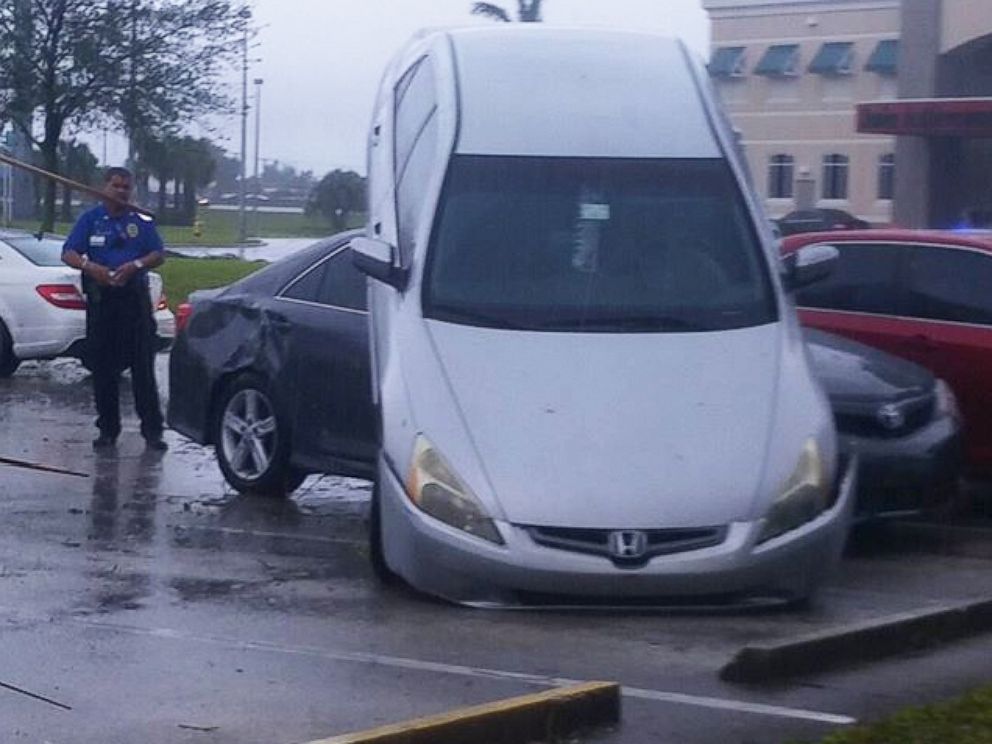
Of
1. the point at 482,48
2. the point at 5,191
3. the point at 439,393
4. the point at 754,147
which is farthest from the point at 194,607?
the point at 754,147

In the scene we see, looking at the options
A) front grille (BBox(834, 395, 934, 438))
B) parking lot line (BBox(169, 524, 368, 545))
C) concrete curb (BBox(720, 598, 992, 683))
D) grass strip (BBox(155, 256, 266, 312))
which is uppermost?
front grille (BBox(834, 395, 934, 438))

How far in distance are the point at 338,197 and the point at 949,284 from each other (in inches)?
465

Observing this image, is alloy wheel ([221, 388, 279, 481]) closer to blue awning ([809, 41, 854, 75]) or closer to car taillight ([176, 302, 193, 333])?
car taillight ([176, 302, 193, 333])

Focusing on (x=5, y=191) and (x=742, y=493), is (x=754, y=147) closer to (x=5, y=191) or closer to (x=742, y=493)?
(x=5, y=191)

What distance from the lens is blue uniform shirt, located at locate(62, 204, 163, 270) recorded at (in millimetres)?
13609

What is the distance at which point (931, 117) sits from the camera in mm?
42188

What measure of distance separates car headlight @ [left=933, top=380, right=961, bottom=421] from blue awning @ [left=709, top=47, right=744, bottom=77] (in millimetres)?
55461

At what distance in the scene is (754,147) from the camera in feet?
219

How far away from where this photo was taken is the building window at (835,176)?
214 feet

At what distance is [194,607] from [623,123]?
307 centimetres

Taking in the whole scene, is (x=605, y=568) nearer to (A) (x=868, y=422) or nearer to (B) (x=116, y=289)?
(A) (x=868, y=422)

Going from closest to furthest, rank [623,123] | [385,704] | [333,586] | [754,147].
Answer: [385,704], [333,586], [623,123], [754,147]

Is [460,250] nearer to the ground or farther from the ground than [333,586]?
farther from the ground

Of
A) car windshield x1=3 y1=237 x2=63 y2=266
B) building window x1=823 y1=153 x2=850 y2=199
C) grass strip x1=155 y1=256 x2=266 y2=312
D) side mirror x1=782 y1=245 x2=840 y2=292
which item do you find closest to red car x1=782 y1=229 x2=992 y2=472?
side mirror x1=782 y1=245 x2=840 y2=292
